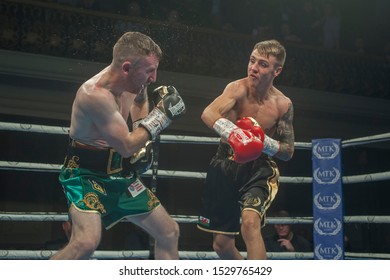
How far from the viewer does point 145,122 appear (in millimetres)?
2137

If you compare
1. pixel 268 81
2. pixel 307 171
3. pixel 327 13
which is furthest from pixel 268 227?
pixel 268 81

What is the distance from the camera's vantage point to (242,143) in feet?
8.01

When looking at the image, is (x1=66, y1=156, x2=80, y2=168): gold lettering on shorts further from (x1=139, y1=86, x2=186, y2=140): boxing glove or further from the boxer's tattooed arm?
Result: the boxer's tattooed arm

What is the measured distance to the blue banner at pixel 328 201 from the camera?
307 centimetres

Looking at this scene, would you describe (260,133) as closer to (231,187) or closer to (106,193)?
(231,187)

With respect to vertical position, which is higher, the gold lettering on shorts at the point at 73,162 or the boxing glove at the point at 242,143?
the boxing glove at the point at 242,143

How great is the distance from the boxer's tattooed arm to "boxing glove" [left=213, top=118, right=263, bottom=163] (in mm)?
188

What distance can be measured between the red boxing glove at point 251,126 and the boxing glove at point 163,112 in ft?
1.37

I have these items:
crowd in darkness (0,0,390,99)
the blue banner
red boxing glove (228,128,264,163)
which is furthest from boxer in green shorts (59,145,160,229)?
crowd in darkness (0,0,390,99)

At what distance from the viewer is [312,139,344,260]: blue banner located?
3.07m

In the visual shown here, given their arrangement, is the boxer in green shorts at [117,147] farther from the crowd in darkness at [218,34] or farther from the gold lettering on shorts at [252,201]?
the crowd in darkness at [218,34]

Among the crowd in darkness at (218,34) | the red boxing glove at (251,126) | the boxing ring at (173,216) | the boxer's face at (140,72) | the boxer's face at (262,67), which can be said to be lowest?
the boxing ring at (173,216)

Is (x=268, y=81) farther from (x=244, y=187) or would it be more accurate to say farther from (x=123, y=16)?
(x=123, y=16)

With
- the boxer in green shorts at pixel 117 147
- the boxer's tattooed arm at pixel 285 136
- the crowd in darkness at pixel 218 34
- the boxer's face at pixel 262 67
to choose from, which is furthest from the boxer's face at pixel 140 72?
the crowd in darkness at pixel 218 34
